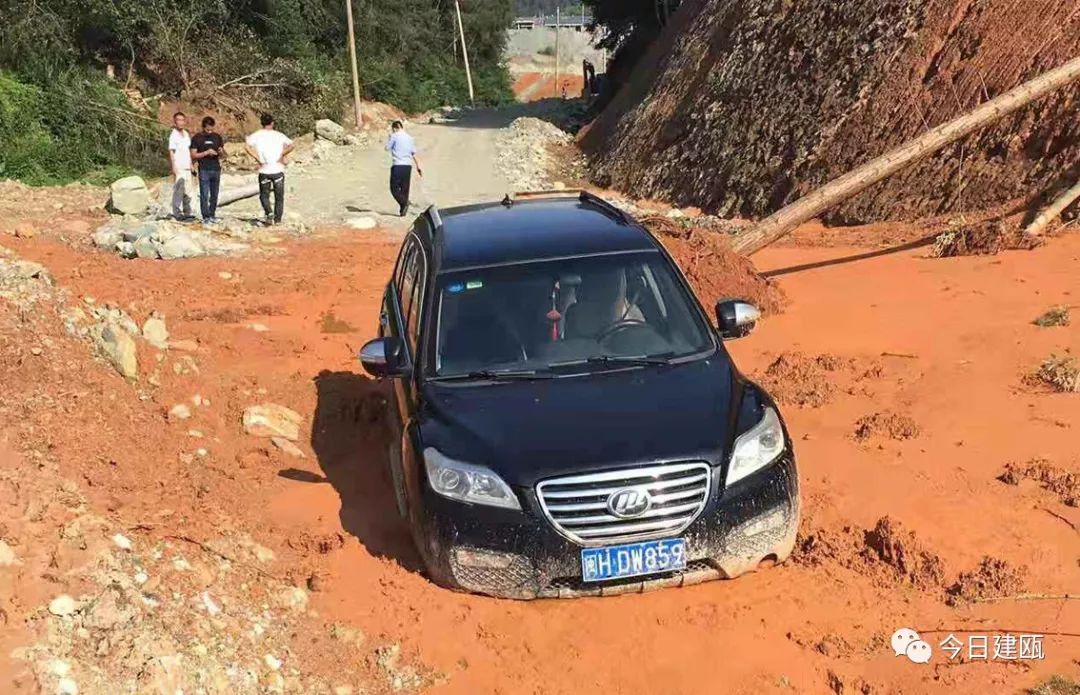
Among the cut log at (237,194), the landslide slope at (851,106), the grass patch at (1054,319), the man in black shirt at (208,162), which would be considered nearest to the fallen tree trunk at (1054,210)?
the landslide slope at (851,106)

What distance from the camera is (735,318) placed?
5.65m

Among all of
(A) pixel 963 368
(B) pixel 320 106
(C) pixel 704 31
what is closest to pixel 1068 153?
(A) pixel 963 368

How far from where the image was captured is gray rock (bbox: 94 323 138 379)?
283 inches

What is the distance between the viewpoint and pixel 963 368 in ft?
26.6

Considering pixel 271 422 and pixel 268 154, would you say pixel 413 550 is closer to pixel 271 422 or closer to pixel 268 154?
pixel 271 422

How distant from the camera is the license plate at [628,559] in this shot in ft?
14.5

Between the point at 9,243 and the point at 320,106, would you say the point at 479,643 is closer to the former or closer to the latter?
the point at 9,243

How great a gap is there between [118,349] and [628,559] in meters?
4.52

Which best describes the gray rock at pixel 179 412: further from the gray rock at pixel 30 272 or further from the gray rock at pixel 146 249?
the gray rock at pixel 146 249

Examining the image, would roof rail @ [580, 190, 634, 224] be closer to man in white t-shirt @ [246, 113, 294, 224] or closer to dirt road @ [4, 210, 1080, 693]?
dirt road @ [4, 210, 1080, 693]

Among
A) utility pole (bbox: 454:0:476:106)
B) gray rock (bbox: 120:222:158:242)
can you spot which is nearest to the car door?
gray rock (bbox: 120:222:158:242)

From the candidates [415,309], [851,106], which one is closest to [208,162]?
[851,106]

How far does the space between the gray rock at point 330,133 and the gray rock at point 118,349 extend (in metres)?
24.5

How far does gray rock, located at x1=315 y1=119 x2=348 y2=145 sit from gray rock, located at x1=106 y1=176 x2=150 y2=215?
1374 centimetres
